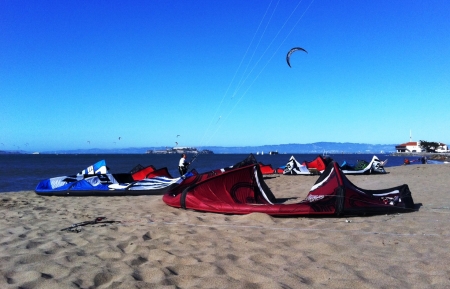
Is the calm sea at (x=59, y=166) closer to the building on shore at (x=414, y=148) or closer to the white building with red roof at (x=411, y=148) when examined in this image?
the building on shore at (x=414, y=148)

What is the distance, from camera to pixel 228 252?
4.20m

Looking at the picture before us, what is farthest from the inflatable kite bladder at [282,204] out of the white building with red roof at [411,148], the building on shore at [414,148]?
the white building with red roof at [411,148]

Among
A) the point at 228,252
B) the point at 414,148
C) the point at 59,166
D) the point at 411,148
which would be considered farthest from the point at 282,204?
the point at 411,148

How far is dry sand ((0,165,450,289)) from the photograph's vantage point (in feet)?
10.8

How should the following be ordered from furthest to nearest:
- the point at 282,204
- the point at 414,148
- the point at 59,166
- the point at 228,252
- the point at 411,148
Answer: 1. the point at 411,148
2. the point at 414,148
3. the point at 59,166
4. the point at 282,204
5. the point at 228,252

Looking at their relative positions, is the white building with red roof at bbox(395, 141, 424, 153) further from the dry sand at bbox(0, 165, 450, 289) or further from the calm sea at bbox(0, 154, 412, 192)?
the dry sand at bbox(0, 165, 450, 289)

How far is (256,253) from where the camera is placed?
4.14 metres

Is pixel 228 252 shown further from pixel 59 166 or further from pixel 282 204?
pixel 59 166

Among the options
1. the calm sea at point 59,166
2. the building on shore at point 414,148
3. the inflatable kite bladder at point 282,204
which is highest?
the building on shore at point 414,148

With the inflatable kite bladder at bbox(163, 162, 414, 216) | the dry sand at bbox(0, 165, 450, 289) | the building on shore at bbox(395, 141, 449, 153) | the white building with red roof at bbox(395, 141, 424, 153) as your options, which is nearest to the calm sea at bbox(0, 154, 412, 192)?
the inflatable kite bladder at bbox(163, 162, 414, 216)

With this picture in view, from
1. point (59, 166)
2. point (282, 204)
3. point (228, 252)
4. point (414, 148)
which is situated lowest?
point (59, 166)

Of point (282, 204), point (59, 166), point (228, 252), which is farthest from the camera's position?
point (59, 166)

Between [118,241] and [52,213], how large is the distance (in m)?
3.51

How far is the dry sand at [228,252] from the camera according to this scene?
10.8ft
